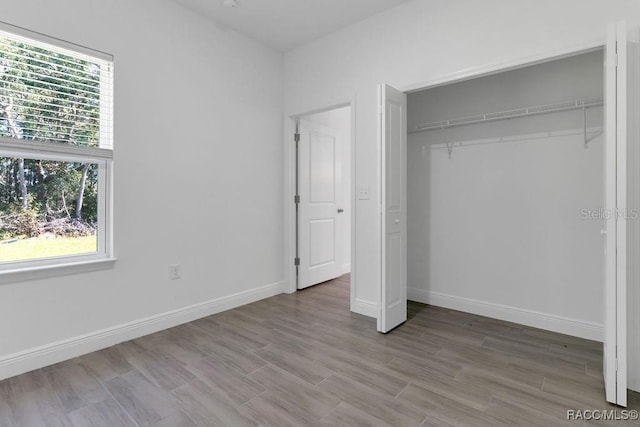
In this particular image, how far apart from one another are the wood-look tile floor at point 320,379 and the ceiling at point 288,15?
2.88m

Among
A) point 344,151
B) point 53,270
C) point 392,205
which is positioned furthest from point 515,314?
point 53,270

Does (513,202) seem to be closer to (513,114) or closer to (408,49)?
(513,114)

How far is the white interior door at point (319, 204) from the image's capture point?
406 cm

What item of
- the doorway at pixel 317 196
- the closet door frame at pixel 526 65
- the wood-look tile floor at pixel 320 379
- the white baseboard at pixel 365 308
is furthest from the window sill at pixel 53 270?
the closet door frame at pixel 526 65

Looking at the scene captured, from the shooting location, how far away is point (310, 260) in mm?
4219

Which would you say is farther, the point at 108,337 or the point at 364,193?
the point at 364,193

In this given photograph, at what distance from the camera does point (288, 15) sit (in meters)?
3.14

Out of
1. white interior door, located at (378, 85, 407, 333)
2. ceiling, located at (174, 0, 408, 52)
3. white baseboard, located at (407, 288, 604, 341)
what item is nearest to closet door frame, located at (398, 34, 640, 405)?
white baseboard, located at (407, 288, 604, 341)

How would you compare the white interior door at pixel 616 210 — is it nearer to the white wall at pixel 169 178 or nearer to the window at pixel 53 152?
the white wall at pixel 169 178

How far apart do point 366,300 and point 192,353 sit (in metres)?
1.63

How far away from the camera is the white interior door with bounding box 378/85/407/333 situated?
270cm

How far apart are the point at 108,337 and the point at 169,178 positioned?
1.36 meters

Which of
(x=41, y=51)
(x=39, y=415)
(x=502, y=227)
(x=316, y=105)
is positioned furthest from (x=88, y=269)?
(x=502, y=227)

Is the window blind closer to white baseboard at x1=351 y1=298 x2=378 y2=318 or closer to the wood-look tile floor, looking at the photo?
the wood-look tile floor
